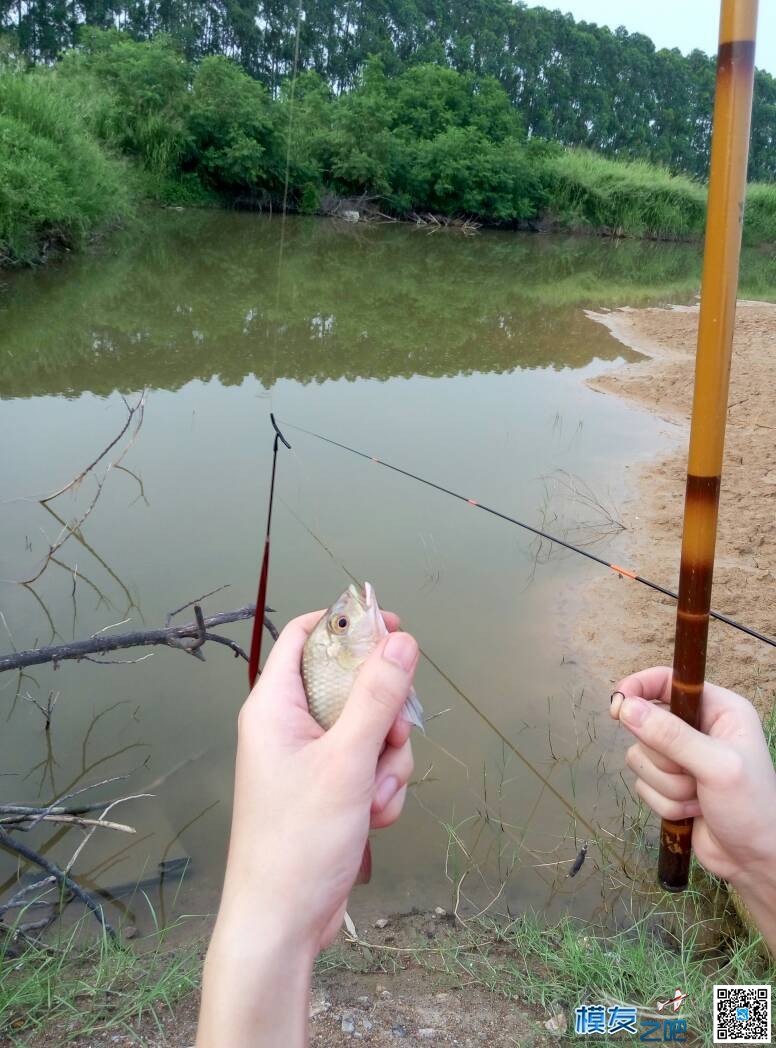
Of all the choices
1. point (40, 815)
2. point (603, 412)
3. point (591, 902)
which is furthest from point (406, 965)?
point (603, 412)

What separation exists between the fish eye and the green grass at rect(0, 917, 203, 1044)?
1149mm

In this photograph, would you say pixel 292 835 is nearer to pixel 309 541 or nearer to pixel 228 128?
pixel 309 541

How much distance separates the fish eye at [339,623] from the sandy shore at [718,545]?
2.64 m

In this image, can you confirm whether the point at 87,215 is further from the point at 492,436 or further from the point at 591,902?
the point at 591,902

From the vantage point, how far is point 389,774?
1.20 meters

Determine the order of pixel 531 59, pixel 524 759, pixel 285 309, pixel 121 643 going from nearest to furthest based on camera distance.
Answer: pixel 121 643 < pixel 524 759 < pixel 285 309 < pixel 531 59

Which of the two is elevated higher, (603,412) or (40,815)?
(603,412)

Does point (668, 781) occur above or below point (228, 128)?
below

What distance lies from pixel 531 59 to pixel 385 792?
46.9m

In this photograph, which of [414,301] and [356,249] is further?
[356,249]

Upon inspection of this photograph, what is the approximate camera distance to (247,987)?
0.95m

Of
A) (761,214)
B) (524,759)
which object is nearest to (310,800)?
(524,759)

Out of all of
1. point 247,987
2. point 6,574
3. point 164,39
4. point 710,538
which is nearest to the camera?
point 247,987

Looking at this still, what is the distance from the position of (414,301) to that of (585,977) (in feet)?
36.4
